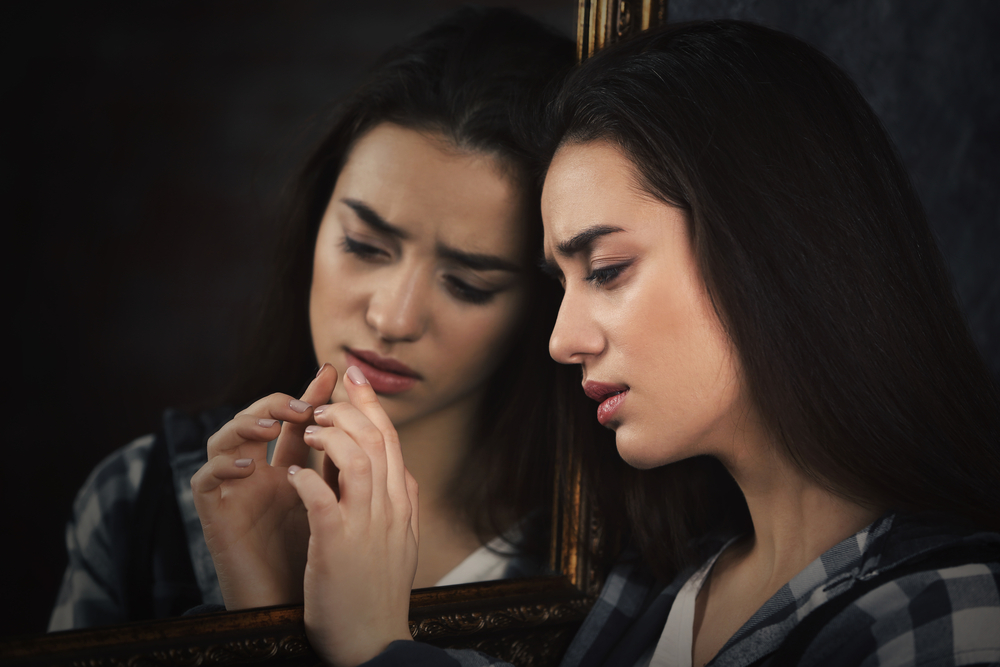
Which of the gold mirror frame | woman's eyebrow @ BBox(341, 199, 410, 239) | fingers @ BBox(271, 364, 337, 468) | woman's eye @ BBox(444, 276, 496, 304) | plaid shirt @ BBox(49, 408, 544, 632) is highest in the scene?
woman's eyebrow @ BBox(341, 199, 410, 239)

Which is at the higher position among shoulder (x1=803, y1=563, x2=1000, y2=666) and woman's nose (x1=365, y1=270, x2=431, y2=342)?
woman's nose (x1=365, y1=270, x2=431, y2=342)

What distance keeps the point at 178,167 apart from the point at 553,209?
0.44 m

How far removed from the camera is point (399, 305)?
0.85 m

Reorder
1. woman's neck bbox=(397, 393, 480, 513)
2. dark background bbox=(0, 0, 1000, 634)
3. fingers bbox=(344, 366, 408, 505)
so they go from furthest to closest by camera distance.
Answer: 1. woman's neck bbox=(397, 393, 480, 513)
2. fingers bbox=(344, 366, 408, 505)
3. dark background bbox=(0, 0, 1000, 634)

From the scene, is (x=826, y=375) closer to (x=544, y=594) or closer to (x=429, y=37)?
(x=544, y=594)

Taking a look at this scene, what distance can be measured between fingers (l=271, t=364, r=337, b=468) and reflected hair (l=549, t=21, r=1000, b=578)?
450 mm

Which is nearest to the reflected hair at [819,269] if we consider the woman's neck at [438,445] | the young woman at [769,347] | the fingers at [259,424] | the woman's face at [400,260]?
the young woman at [769,347]

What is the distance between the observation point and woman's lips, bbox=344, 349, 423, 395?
2.79 ft

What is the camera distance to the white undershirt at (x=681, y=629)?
37.5 inches

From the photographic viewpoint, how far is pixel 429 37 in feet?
2.97

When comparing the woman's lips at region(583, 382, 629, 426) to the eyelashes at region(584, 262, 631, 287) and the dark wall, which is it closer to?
the eyelashes at region(584, 262, 631, 287)

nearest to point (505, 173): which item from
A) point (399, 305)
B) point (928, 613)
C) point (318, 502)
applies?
point (399, 305)

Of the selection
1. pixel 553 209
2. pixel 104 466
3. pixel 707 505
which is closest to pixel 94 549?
pixel 104 466

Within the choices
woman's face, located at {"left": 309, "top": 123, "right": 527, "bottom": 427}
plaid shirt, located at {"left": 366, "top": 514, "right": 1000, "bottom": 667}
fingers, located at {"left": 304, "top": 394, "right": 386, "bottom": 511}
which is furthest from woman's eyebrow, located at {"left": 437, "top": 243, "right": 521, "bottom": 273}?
plaid shirt, located at {"left": 366, "top": 514, "right": 1000, "bottom": 667}
